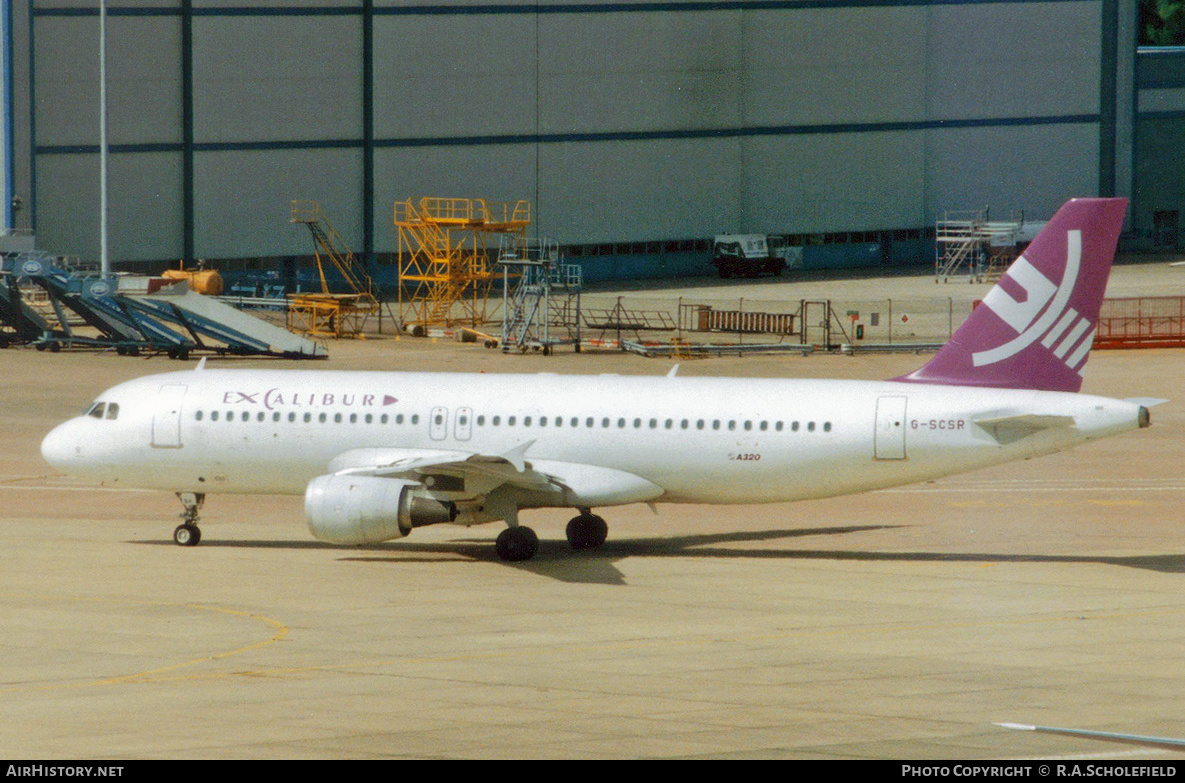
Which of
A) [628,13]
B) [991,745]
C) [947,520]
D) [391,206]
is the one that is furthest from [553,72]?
[991,745]

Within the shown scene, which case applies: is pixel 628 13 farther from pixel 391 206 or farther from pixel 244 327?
pixel 244 327

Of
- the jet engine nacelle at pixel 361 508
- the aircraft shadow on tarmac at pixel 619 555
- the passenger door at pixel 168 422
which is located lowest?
the aircraft shadow on tarmac at pixel 619 555

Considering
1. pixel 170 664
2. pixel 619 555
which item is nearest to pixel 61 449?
pixel 170 664

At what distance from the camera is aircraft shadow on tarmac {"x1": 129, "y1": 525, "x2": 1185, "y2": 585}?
Result: 3366cm

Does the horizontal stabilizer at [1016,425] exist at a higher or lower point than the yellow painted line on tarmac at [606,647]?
higher

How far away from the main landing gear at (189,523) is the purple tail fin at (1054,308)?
54.2 feet

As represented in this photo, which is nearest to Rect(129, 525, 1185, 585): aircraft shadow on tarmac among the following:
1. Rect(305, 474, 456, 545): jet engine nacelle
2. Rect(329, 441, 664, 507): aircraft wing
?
Rect(329, 441, 664, 507): aircraft wing

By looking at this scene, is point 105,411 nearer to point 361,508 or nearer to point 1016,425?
point 361,508

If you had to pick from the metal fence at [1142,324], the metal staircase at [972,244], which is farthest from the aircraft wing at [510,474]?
the metal staircase at [972,244]

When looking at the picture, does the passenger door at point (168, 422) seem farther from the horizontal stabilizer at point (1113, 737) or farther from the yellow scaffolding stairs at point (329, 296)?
the yellow scaffolding stairs at point (329, 296)

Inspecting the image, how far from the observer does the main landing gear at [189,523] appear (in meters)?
35.6

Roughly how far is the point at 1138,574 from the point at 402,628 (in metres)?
14.9

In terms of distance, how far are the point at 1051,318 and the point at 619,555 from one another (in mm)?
10097

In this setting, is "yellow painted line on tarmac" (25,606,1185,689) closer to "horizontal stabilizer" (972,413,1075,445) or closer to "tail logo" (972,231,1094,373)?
"horizontal stabilizer" (972,413,1075,445)
